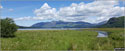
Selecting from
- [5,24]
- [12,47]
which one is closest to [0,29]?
[5,24]

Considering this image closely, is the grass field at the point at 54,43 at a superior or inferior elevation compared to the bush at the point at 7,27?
inferior

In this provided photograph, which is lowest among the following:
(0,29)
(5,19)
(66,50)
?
(66,50)

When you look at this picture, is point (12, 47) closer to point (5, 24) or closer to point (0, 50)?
point (0, 50)

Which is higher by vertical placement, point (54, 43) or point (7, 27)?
point (7, 27)

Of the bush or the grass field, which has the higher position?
the bush

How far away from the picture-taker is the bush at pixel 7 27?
1938 cm

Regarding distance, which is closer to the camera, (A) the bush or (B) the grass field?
(B) the grass field

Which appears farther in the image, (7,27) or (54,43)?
(7,27)

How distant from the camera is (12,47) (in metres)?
11.0

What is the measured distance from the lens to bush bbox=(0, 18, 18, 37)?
19.4 meters

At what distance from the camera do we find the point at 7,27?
19.7 meters

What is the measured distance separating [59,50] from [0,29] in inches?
392

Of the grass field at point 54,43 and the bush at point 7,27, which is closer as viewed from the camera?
the grass field at point 54,43

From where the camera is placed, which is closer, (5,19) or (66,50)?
(66,50)
